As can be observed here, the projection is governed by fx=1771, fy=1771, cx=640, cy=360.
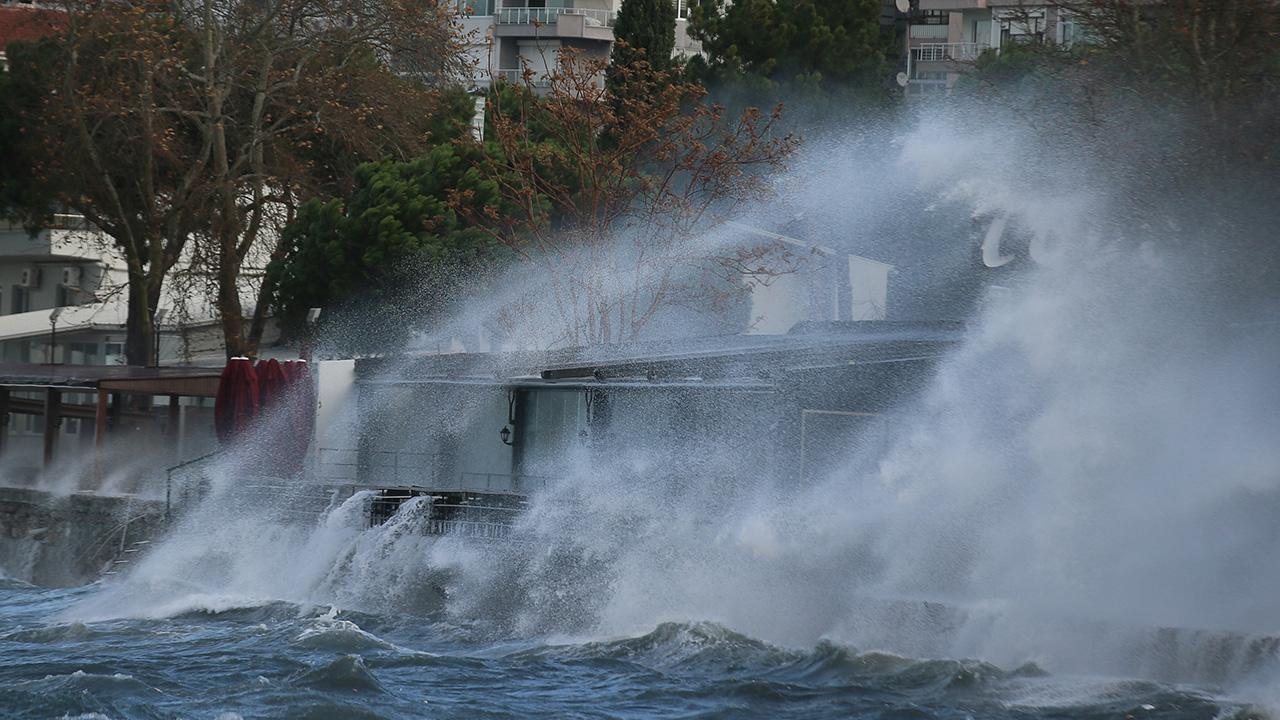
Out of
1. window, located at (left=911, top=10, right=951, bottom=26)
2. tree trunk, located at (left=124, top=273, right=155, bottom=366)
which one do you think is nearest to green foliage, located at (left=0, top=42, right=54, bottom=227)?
tree trunk, located at (left=124, top=273, right=155, bottom=366)

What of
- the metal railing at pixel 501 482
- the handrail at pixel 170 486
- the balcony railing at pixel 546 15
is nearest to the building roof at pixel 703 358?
the metal railing at pixel 501 482

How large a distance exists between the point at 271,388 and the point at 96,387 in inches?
219

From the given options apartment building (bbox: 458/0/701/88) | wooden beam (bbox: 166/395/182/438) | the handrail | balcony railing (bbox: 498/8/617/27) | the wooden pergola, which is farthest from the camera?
balcony railing (bbox: 498/8/617/27)

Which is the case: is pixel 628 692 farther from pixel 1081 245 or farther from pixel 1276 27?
pixel 1276 27

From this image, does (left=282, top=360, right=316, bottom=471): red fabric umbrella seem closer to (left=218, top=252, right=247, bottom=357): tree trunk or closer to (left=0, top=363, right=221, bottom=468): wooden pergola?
(left=0, top=363, right=221, bottom=468): wooden pergola

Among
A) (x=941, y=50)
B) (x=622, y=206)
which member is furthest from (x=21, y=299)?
(x=941, y=50)

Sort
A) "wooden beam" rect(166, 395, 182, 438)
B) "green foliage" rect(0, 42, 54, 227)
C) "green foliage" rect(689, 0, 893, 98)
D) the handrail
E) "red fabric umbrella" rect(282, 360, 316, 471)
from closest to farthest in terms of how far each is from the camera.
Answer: "red fabric umbrella" rect(282, 360, 316, 471), the handrail, "wooden beam" rect(166, 395, 182, 438), "green foliage" rect(0, 42, 54, 227), "green foliage" rect(689, 0, 893, 98)

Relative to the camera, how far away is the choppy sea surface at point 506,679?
16672mm

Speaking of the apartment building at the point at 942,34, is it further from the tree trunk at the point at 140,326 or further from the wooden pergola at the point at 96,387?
the wooden pergola at the point at 96,387

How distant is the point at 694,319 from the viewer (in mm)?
37250

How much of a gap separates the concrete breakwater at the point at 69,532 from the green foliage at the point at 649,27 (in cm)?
2462

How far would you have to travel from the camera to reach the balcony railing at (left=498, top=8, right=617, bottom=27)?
71625 millimetres

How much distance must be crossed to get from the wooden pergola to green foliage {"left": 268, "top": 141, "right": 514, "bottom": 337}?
3020mm

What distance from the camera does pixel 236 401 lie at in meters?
30.2
